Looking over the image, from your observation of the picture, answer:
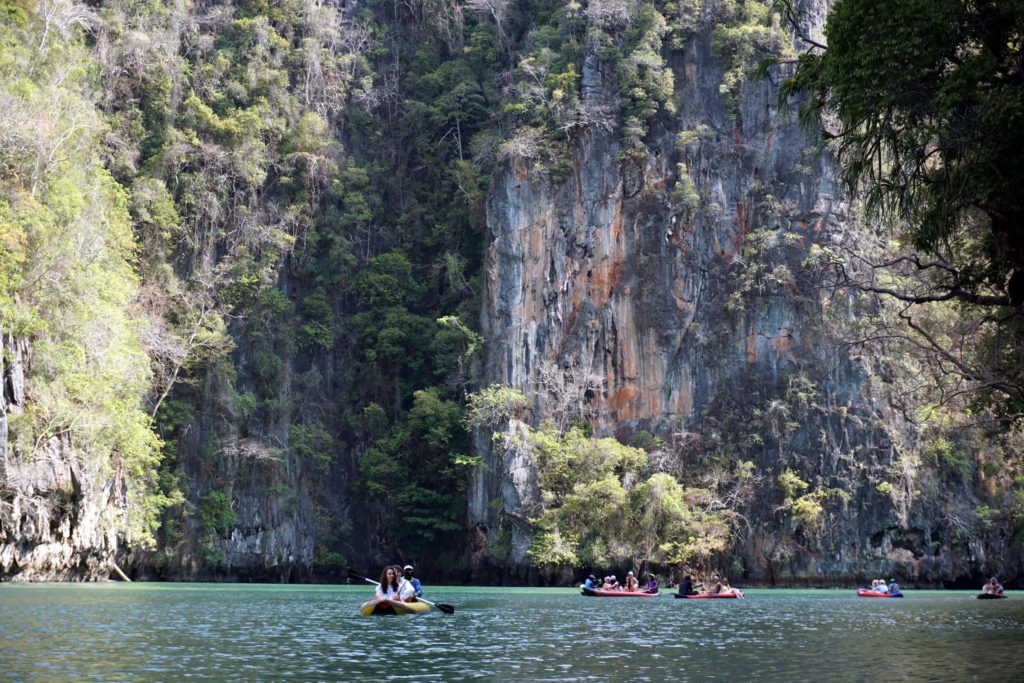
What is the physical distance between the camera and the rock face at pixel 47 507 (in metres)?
32.3

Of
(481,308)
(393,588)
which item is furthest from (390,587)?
(481,308)

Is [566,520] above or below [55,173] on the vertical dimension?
below

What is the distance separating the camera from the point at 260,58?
5469 centimetres

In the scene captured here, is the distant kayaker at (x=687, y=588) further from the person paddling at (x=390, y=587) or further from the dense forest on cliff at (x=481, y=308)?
the person paddling at (x=390, y=587)

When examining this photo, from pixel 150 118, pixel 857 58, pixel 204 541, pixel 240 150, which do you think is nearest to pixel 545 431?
pixel 204 541

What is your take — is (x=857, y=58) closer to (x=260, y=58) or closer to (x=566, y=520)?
(x=566, y=520)

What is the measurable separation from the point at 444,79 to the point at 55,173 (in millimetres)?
25348

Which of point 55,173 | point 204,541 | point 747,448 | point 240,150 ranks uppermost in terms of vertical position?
point 240,150

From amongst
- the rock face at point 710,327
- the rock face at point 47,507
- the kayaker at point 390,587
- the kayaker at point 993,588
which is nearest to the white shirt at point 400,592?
the kayaker at point 390,587

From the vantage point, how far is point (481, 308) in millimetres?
51719

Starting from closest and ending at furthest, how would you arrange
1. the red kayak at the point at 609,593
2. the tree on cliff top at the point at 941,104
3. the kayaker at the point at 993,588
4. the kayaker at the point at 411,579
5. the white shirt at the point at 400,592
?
the tree on cliff top at the point at 941,104, the white shirt at the point at 400,592, the kayaker at the point at 411,579, the kayaker at the point at 993,588, the red kayak at the point at 609,593

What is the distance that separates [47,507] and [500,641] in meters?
21.0

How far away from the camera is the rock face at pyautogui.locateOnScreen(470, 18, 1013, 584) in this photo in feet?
148

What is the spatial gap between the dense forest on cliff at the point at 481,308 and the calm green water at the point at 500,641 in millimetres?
14264
